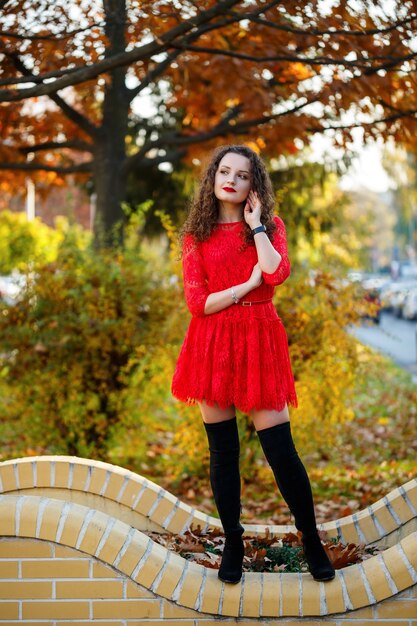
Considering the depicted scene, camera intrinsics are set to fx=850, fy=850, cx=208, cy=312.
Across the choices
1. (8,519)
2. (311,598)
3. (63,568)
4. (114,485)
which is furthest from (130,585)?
(114,485)

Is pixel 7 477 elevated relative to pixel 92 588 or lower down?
elevated

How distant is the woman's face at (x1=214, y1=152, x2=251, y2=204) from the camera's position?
322cm

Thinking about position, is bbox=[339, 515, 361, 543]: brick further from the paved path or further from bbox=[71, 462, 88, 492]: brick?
the paved path

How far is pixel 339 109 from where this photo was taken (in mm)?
6266

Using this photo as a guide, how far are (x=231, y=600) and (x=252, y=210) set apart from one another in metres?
1.43

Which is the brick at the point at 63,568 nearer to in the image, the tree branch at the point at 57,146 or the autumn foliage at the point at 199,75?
the autumn foliage at the point at 199,75

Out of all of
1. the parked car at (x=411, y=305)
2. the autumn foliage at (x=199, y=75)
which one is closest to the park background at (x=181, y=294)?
the autumn foliage at (x=199, y=75)

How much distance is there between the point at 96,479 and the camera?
377 cm

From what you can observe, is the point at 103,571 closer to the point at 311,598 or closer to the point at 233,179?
the point at 311,598

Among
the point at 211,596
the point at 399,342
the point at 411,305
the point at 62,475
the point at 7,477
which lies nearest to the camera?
the point at 211,596

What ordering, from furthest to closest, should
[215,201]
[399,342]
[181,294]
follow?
1. [399,342]
2. [181,294]
3. [215,201]

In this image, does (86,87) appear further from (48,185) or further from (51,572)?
(51,572)

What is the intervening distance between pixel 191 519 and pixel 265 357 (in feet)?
4.00

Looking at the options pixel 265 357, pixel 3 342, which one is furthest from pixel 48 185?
pixel 265 357
